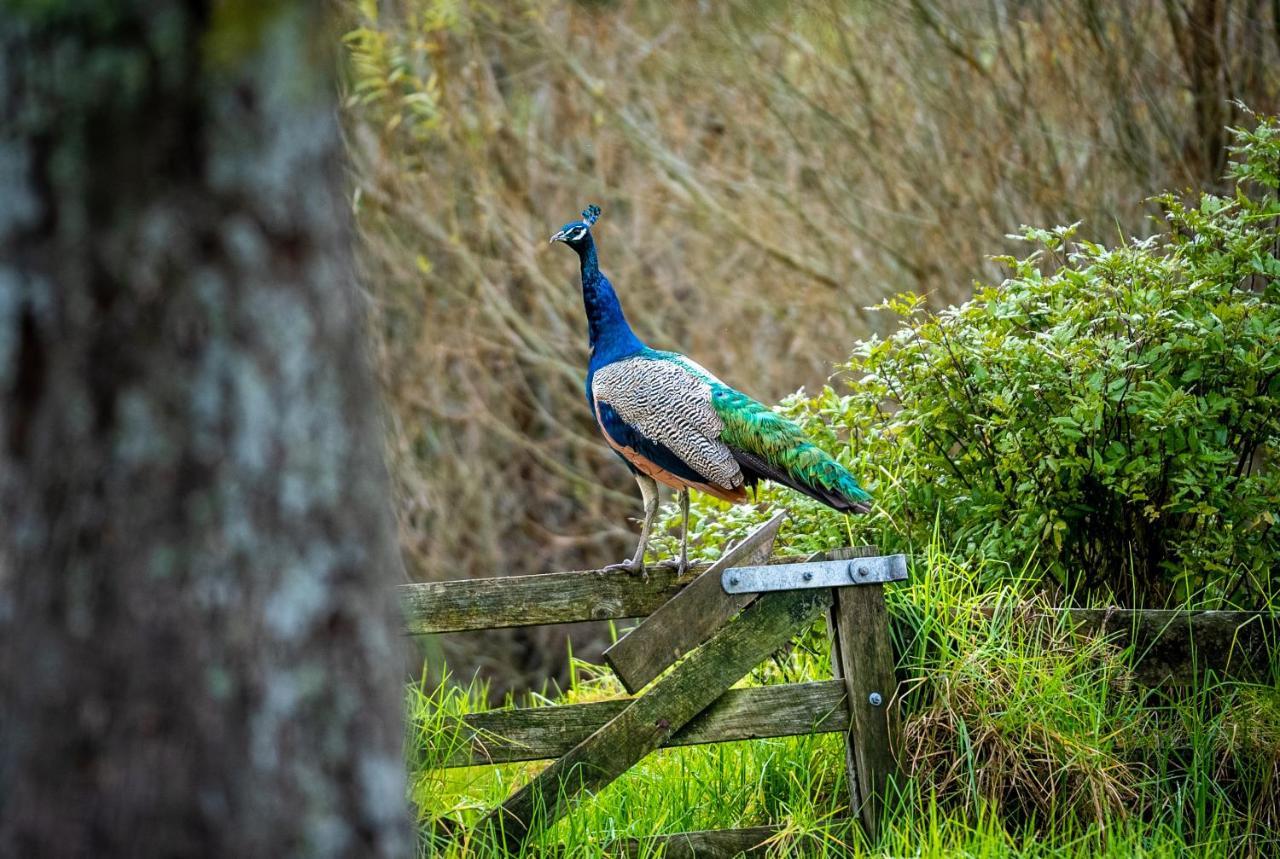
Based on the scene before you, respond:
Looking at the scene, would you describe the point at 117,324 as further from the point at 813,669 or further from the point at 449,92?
the point at 449,92

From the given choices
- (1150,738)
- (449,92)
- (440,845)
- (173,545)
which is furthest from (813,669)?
(449,92)

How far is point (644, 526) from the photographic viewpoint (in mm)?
4305

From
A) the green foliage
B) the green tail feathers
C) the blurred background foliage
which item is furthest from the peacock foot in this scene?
the green foliage

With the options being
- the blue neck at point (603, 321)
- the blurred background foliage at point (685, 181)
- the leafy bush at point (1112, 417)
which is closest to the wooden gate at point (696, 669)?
the leafy bush at point (1112, 417)

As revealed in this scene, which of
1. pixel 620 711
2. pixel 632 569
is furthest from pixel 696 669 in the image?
pixel 632 569

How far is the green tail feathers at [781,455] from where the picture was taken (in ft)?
13.3

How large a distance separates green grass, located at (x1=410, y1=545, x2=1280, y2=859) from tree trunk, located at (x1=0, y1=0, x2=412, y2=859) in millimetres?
1629

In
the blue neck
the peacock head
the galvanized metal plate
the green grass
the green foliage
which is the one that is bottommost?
the green grass

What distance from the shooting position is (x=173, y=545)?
1.74m

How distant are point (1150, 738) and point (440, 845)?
183 cm

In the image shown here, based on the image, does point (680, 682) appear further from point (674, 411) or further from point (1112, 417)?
point (1112, 417)

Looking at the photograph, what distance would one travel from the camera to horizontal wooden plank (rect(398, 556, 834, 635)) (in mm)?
3543

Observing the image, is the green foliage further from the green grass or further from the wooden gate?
the green grass

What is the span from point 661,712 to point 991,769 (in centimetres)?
83
